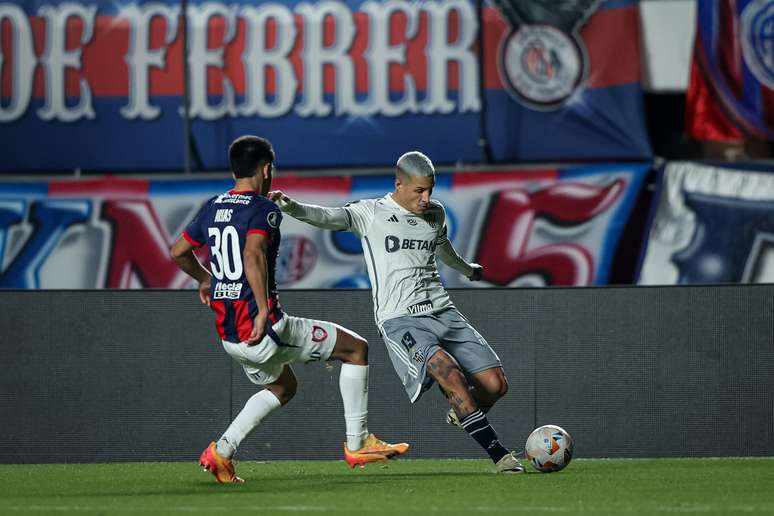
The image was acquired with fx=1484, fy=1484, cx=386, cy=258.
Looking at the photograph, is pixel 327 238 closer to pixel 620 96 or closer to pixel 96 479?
pixel 620 96

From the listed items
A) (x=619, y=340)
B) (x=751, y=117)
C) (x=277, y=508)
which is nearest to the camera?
(x=277, y=508)

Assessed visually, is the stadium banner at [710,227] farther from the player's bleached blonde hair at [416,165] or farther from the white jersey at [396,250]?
the player's bleached blonde hair at [416,165]

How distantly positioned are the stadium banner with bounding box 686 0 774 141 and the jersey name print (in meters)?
7.12

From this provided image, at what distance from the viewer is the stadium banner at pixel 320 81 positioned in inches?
600

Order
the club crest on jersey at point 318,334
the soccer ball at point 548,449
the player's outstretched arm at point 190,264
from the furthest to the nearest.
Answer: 1. the soccer ball at point 548,449
2. the player's outstretched arm at point 190,264
3. the club crest on jersey at point 318,334

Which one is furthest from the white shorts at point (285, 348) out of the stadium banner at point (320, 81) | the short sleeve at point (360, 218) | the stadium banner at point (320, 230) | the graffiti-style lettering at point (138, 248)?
the stadium banner at point (320, 81)

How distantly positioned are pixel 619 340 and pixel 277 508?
4.18 metres

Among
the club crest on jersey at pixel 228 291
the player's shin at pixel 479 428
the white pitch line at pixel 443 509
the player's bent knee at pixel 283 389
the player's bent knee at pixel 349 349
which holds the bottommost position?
the player's shin at pixel 479 428

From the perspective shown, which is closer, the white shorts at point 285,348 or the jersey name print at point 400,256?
the white shorts at point 285,348

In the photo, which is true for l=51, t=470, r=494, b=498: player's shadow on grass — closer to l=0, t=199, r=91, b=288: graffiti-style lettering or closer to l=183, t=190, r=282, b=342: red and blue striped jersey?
l=183, t=190, r=282, b=342: red and blue striped jersey

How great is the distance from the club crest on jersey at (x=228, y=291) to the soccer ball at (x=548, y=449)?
1.89m

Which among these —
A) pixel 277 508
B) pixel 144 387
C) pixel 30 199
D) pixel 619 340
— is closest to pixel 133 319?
pixel 144 387

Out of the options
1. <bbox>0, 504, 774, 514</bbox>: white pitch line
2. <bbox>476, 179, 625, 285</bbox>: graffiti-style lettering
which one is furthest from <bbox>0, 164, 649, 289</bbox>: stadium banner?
<bbox>0, 504, 774, 514</bbox>: white pitch line

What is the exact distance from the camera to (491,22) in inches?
605
